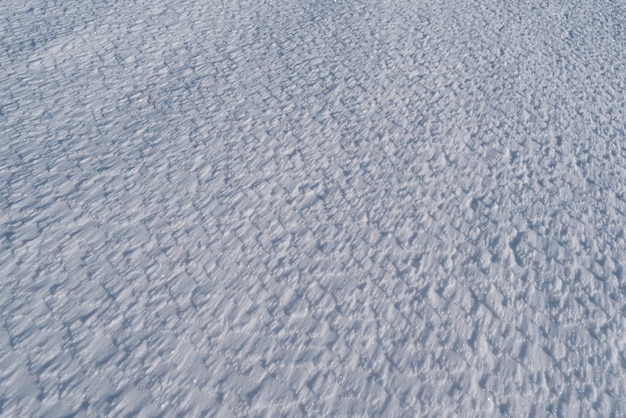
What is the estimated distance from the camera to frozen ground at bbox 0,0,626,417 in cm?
170

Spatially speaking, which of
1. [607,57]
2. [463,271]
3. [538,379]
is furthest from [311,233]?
[607,57]

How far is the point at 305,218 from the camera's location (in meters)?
2.25

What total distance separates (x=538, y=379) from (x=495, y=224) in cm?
75

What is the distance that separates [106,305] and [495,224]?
169 centimetres

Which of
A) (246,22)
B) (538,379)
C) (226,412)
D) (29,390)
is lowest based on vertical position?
(538,379)

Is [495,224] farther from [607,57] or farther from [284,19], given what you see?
[284,19]

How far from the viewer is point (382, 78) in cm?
314

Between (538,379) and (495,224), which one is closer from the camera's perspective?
(538,379)

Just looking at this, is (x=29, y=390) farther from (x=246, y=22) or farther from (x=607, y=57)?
(x=607, y=57)

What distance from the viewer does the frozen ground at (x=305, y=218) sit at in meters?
1.70

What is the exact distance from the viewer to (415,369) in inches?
68.1

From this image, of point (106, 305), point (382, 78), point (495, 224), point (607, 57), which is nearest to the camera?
point (106, 305)

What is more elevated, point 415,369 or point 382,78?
point 382,78

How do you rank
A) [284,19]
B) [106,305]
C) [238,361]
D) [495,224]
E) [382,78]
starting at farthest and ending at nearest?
[284,19]
[382,78]
[495,224]
[106,305]
[238,361]
